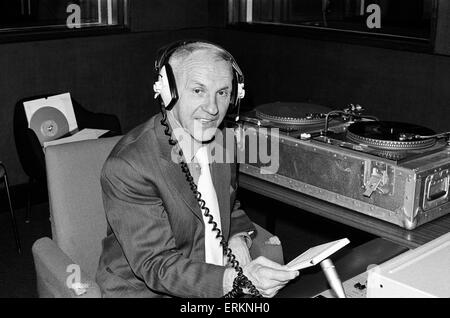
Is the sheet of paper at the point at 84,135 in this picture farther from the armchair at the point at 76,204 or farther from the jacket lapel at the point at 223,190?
the jacket lapel at the point at 223,190

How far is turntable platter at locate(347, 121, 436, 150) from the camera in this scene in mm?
2008

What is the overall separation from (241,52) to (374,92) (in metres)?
1.24

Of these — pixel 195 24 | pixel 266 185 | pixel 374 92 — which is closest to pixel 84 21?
pixel 195 24

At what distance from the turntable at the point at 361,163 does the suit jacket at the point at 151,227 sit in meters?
0.54

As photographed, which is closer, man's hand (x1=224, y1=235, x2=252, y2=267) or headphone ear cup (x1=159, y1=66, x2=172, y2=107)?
headphone ear cup (x1=159, y1=66, x2=172, y2=107)

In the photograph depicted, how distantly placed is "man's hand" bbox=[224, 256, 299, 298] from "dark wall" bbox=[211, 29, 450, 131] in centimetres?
248

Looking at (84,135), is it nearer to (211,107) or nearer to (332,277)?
(211,107)

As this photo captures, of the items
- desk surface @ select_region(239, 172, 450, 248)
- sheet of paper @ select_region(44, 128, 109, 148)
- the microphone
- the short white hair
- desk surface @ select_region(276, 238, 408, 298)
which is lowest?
sheet of paper @ select_region(44, 128, 109, 148)

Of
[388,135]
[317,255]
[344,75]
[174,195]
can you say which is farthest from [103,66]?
[317,255]

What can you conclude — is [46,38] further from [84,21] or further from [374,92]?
[374,92]

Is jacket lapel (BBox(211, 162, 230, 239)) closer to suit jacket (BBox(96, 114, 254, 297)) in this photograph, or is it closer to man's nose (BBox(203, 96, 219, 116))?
suit jacket (BBox(96, 114, 254, 297))

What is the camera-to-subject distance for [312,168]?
2.15 metres

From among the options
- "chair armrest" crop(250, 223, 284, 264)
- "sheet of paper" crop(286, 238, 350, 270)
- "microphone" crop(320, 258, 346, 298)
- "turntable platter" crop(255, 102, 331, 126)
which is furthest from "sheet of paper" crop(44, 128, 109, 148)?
"microphone" crop(320, 258, 346, 298)

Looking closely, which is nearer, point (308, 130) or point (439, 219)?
point (439, 219)
